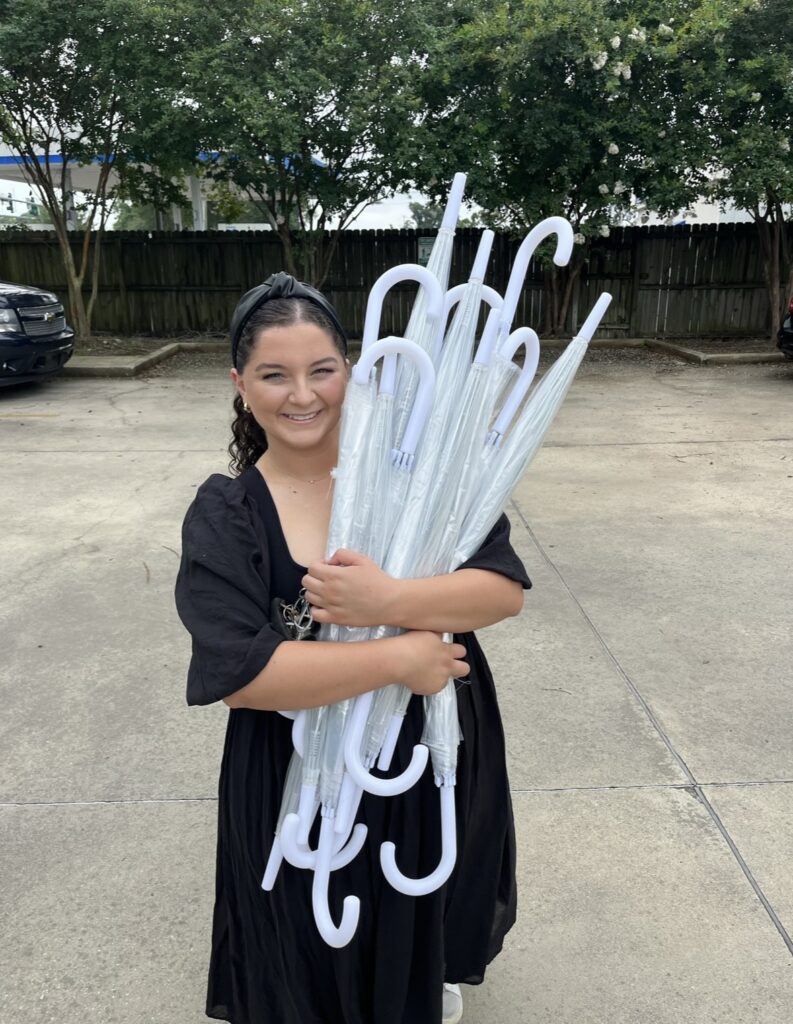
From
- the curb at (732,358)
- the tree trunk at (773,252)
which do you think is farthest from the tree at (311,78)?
the tree trunk at (773,252)

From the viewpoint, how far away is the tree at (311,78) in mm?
9281

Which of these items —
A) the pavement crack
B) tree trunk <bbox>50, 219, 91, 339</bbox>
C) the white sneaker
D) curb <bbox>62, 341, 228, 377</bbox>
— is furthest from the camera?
tree trunk <bbox>50, 219, 91, 339</bbox>

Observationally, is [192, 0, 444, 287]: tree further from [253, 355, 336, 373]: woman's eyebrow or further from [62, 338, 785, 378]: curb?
[253, 355, 336, 373]: woman's eyebrow

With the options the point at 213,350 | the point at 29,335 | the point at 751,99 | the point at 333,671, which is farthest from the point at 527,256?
the point at 213,350

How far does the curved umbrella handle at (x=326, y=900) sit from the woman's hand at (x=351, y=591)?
0.98ft

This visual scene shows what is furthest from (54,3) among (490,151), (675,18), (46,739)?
(46,739)

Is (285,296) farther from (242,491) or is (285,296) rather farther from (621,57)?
(621,57)

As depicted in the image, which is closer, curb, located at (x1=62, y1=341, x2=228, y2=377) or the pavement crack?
the pavement crack

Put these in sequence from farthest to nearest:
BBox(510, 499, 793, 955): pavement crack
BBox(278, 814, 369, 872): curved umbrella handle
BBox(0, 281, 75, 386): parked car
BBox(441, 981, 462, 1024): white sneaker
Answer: BBox(0, 281, 75, 386): parked car, BBox(510, 499, 793, 955): pavement crack, BBox(441, 981, 462, 1024): white sneaker, BBox(278, 814, 369, 872): curved umbrella handle

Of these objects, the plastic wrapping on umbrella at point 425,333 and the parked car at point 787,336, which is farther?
the parked car at point 787,336

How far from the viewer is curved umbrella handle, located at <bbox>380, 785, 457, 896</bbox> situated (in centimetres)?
113

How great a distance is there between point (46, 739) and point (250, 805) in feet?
5.53

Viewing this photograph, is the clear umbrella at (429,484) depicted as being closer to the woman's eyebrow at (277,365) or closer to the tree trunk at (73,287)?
the woman's eyebrow at (277,365)

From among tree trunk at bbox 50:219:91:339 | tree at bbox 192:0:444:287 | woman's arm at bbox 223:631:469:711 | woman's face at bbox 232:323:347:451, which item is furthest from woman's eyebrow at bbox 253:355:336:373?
tree trunk at bbox 50:219:91:339
